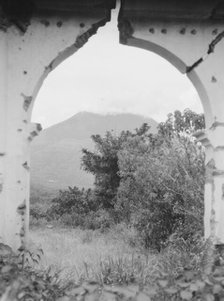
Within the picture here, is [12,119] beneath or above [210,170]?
above

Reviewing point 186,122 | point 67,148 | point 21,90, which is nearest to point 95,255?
point 186,122

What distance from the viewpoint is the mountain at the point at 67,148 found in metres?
42.1

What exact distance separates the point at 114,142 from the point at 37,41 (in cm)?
1032

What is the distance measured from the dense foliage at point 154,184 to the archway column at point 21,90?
3765 mm

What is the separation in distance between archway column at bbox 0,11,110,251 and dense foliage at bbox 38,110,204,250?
3.76m

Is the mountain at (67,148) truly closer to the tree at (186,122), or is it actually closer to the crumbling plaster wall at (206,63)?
the tree at (186,122)

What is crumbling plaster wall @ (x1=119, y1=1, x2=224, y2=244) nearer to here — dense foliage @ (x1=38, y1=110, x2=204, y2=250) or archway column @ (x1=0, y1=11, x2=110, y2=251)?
archway column @ (x1=0, y1=11, x2=110, y2=251)

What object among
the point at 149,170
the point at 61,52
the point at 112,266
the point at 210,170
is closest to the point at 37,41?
the point at 61,52

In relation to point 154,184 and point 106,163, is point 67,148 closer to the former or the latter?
Result: point 106,163

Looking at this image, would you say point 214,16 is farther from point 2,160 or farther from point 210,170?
point 2,160

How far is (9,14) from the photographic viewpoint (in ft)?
12.1

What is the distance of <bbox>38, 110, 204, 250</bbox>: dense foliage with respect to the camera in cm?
726

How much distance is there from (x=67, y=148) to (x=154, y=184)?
7288 cm

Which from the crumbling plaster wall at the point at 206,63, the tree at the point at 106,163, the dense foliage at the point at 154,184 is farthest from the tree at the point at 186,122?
the tree at the point at 106,163
